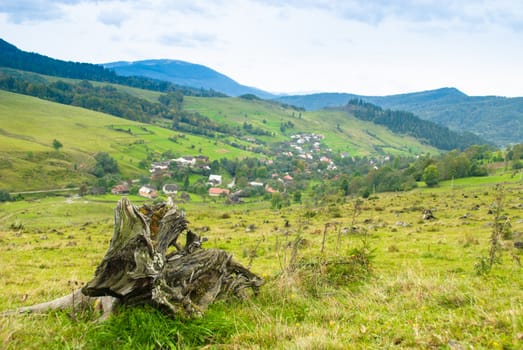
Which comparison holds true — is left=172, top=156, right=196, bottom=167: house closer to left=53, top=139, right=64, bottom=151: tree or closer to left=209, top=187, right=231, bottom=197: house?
left=209, top=187, right=231, bottom=197: house

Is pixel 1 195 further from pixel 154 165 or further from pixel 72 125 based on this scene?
pixel 72 125

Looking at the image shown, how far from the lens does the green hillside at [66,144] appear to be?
334 feet

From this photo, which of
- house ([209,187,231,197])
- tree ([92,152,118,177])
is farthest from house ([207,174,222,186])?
tree ([92,152,118,177])

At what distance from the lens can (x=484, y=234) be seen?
1741 cm

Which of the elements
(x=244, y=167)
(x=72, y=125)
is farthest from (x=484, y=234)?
(x=72, y=125)

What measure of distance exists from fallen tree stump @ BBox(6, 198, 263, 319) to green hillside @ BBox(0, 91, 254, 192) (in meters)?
105

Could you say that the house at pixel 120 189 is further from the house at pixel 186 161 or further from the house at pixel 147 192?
the house at pixel 186 161

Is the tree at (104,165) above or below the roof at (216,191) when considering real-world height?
above

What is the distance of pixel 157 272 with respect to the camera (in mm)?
4797

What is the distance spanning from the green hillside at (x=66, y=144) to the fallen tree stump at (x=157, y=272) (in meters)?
105

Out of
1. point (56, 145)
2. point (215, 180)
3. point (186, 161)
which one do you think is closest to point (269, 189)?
point (215, 180)

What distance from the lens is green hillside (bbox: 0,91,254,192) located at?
4008 inches

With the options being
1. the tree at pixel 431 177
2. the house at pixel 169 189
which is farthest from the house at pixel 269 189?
the tree at pixel 431 177

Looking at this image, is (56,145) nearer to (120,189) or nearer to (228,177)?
(120,189)
